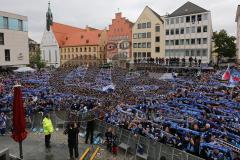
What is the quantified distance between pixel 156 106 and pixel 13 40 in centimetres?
3887

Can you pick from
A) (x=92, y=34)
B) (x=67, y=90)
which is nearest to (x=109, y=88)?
(x=67, y=90)

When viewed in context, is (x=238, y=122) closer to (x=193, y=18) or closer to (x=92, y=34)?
(x=193, y=18)

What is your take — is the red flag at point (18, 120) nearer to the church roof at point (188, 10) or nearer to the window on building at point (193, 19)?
the church roof at point (188, 10)

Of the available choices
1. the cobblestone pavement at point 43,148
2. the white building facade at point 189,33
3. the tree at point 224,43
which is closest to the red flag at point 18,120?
the cobblestone pavement at point 43,148

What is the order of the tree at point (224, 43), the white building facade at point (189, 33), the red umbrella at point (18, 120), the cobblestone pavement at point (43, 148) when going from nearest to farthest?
1. the red umbrella at point (18, 120)
2. the cobblestone pavement at point (43, 148)
3. the tree at point (224, 43)
4. the white building facade at point (189, 33)

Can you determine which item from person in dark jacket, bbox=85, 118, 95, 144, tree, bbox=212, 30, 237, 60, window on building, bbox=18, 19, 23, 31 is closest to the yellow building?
tree, bbox=212, 30, 237, 60

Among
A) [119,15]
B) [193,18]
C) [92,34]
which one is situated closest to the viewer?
[193,18]

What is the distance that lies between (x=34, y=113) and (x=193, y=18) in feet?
149

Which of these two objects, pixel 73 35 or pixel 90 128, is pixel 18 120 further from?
pixel 73 35

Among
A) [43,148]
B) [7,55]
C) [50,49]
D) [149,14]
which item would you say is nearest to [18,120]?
[43,148]

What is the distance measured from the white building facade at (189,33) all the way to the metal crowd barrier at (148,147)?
1757 inches

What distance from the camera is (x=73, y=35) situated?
292 ft

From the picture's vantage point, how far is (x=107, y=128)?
16.1 metres

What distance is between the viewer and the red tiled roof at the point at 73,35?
82.5m
